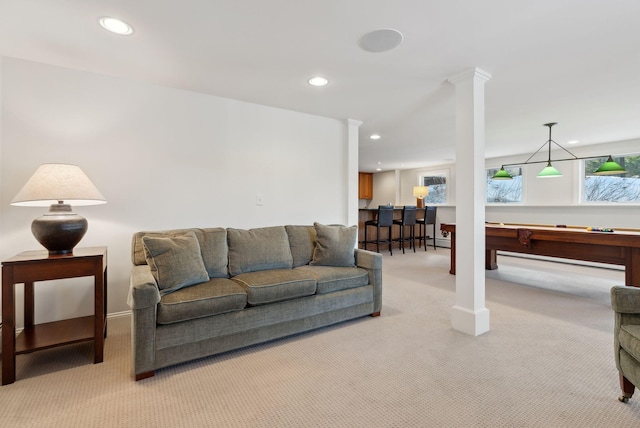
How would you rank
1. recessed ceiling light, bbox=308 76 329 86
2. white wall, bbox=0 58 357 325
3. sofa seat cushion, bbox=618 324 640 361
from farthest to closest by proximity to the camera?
1. recessed ceiling light, bbox=308 76 329 86
2. white wall, bbox=0 58 357 325
3. sofa seat cushion, bbox=618 324 640 361

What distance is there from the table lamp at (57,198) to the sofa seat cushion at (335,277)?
168 cm

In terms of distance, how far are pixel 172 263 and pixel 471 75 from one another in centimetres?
273

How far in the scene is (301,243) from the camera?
3.05 m

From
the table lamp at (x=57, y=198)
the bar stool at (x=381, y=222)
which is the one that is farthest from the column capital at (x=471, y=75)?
the bar stool at (x=381, y=222)

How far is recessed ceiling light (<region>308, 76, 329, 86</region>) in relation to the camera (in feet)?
8.81

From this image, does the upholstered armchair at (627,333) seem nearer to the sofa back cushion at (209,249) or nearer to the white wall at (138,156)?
the sofa back cushion at (209,249)

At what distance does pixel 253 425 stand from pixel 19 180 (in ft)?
8.52

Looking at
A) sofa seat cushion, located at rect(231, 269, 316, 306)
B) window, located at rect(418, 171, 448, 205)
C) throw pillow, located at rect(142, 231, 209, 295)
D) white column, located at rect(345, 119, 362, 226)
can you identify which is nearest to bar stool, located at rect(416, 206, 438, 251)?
window, located at rect(418, 171, 448, 205)

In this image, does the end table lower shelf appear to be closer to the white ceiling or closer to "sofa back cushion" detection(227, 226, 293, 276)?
"sofa back cushion" detection(227, 226, 293, 276)

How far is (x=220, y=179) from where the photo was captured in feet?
10.6

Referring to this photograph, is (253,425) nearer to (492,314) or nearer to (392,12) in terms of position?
(392,12)

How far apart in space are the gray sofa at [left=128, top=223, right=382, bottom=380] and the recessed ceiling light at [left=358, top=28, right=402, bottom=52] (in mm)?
1632

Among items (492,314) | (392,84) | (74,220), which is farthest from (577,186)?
(74,220)

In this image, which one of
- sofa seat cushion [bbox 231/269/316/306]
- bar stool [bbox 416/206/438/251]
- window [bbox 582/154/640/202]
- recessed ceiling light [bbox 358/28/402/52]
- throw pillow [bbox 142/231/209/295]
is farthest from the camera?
bar stool [bbox 416/206/438/251]
